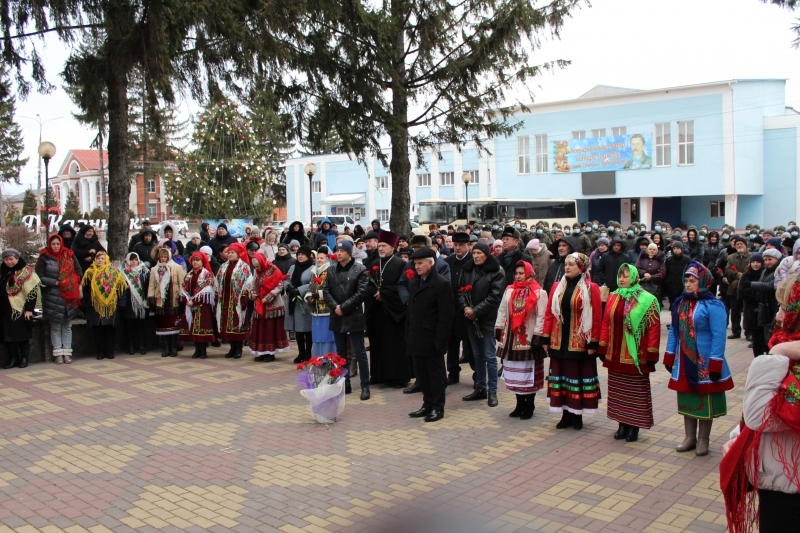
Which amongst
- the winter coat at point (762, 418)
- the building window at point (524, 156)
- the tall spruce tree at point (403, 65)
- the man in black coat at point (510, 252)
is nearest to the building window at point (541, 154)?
the building window at point (524, 156)

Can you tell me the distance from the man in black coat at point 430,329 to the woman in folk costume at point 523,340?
26.1 inches

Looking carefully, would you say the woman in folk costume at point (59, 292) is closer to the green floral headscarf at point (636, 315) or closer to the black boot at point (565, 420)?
the black boot at point (565, 420)

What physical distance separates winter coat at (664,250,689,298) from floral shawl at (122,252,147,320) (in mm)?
9071

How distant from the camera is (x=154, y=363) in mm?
11367

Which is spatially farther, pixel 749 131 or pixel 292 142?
pixel 749 131

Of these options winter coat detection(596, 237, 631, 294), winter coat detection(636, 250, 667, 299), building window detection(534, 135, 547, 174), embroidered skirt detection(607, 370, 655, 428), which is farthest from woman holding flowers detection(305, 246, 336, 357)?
building window detection(534, 135, 547, 174)

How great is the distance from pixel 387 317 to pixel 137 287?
15.9 feet

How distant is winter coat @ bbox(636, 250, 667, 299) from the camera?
→ 13008 millimetres

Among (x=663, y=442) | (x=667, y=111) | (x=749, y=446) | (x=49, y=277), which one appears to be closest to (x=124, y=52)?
(x=49, y=277)

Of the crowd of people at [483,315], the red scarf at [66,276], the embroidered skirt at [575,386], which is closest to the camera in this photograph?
the crowd of people at [483,315]

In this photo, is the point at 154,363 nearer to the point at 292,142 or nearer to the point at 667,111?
the point at 292,142

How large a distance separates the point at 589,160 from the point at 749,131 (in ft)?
32.0

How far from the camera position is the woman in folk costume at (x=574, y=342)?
7078 millimetres

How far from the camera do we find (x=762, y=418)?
338 centimetres
